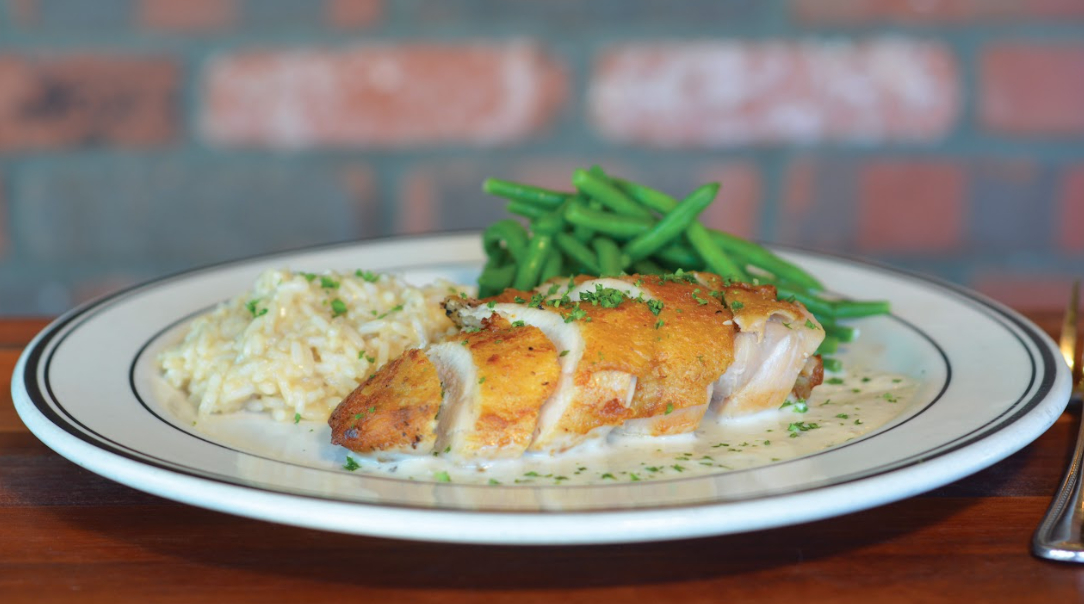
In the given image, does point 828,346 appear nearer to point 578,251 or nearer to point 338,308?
point 578,251

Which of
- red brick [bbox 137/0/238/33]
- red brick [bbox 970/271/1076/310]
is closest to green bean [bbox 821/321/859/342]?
red brick [bbox 970/271/1076/310]

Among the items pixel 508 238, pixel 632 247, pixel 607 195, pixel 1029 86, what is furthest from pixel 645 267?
pixel 1029 86

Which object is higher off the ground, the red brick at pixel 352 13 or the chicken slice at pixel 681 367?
the red brick at pixel 352 13

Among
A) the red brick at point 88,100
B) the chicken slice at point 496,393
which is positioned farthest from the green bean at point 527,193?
the red brick at point 88,100

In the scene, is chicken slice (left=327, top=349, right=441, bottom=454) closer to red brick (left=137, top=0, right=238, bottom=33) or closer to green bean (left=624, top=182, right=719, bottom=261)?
green bean (left=624, top=182, right=719, bottom=261)

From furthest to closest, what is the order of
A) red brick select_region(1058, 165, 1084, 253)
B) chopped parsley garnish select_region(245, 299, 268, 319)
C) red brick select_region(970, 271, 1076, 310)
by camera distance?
red brick select_region(970, 271, 1076, 310)
red brick select_region(1058, 165, 1084, 253)
chopped parsley garnish select_region(245, 299, 268, 319)

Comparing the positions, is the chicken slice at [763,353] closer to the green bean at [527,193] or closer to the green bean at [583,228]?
the green bean at [583,228]
